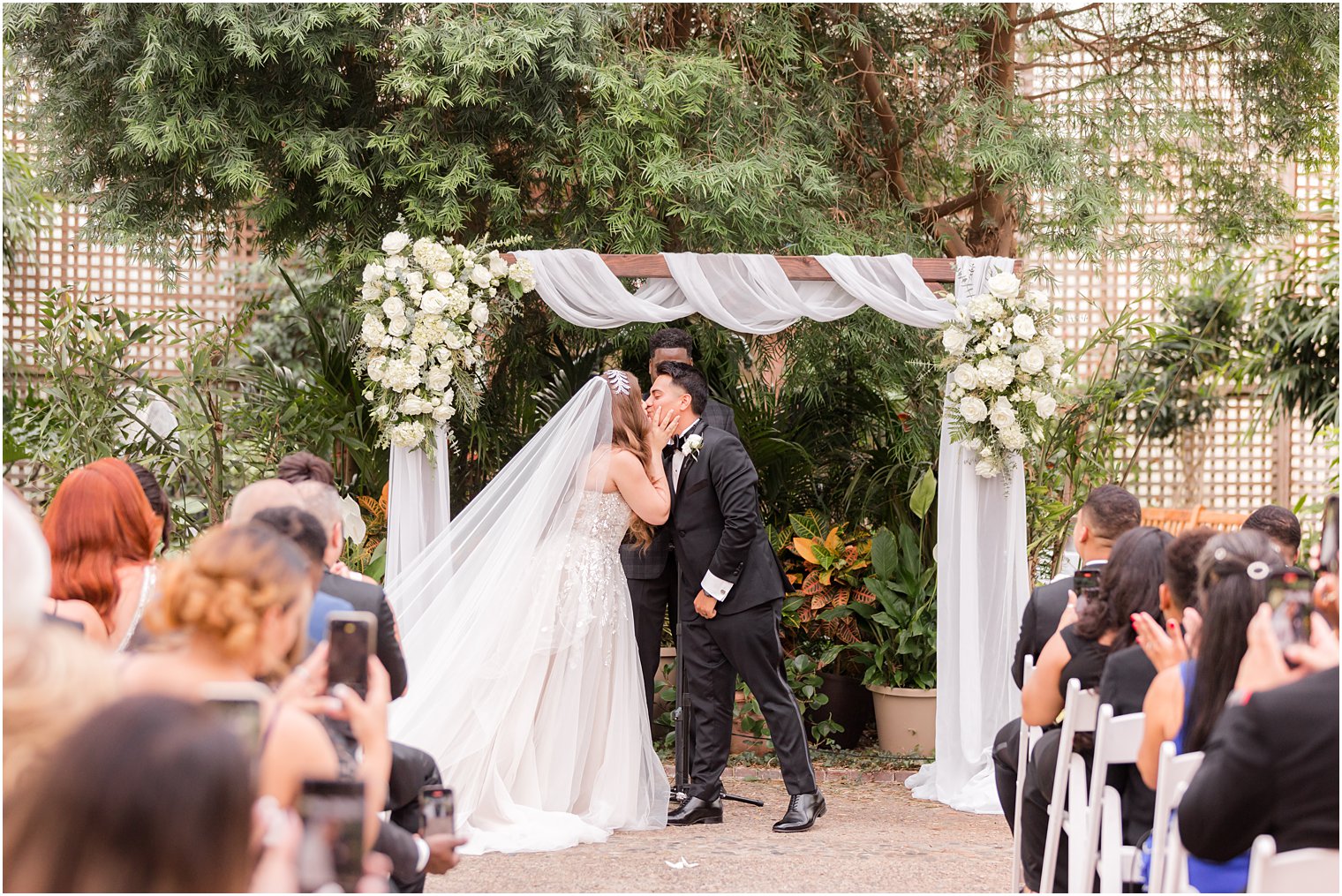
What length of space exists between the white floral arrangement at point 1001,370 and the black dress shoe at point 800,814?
164 cm

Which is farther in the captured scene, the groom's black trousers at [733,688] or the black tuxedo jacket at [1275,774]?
the groom's black trousers at [733,688]

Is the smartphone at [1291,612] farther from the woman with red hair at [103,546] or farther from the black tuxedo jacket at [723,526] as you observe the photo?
the black tuxedo jacket at [723,526]

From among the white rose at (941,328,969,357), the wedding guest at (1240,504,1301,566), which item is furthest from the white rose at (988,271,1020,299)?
the wedding guest at (1240,504,1301,566)

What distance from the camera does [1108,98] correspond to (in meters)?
7.32

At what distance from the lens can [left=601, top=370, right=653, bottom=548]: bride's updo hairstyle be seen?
16.7 feet

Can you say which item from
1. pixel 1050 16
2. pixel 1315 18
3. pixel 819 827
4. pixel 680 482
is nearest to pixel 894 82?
pixel 1050 16

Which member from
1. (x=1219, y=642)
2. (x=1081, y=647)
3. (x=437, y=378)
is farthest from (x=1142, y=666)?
(x=437, y=378)

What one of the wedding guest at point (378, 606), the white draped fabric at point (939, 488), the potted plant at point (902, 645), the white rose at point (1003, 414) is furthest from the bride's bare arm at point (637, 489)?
the potted plant at point (902, 645)

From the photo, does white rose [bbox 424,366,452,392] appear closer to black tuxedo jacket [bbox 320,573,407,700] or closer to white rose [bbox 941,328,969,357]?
white rose [bbox 941,328,969,357]

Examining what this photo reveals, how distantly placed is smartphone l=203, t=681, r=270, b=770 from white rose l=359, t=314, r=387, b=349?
3.75m

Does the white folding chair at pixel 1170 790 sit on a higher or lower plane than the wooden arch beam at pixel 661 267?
lower

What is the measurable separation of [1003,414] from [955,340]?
15.3 inches

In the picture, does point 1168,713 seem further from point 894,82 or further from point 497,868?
point 894,82

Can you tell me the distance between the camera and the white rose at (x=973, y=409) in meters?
5.46
